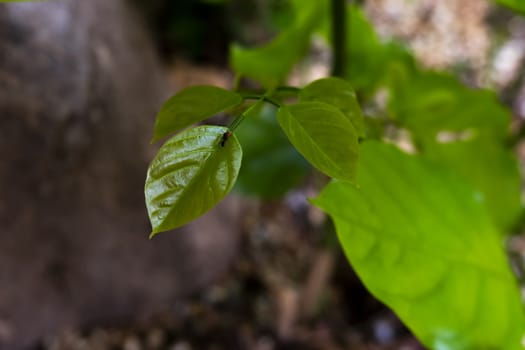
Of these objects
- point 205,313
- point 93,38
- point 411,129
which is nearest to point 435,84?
point 411,129

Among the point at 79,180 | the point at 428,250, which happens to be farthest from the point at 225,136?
the point at 79,180

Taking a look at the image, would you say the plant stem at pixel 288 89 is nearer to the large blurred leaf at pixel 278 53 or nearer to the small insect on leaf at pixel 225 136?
the small insect on leaf at pixel 225 136

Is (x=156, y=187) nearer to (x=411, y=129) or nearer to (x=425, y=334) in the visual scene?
(x=425, y=334)

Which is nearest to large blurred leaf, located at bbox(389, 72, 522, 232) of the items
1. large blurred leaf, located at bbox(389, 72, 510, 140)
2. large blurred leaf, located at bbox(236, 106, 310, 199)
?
large blurred leaf, located at bbox(389, 72, 510, 140)

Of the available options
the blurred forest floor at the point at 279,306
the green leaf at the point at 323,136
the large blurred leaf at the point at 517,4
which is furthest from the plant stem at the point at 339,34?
the blurred forest floor at the point at 279,306

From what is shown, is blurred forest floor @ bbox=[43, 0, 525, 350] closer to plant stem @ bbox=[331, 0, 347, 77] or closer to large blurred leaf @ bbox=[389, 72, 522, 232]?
large blurred leaf @ bbox=[389, 72, 522, 232]

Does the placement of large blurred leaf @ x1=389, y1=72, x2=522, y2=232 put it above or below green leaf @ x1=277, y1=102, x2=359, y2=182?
below

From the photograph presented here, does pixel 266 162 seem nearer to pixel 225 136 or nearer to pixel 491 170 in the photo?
pixel 491 170
